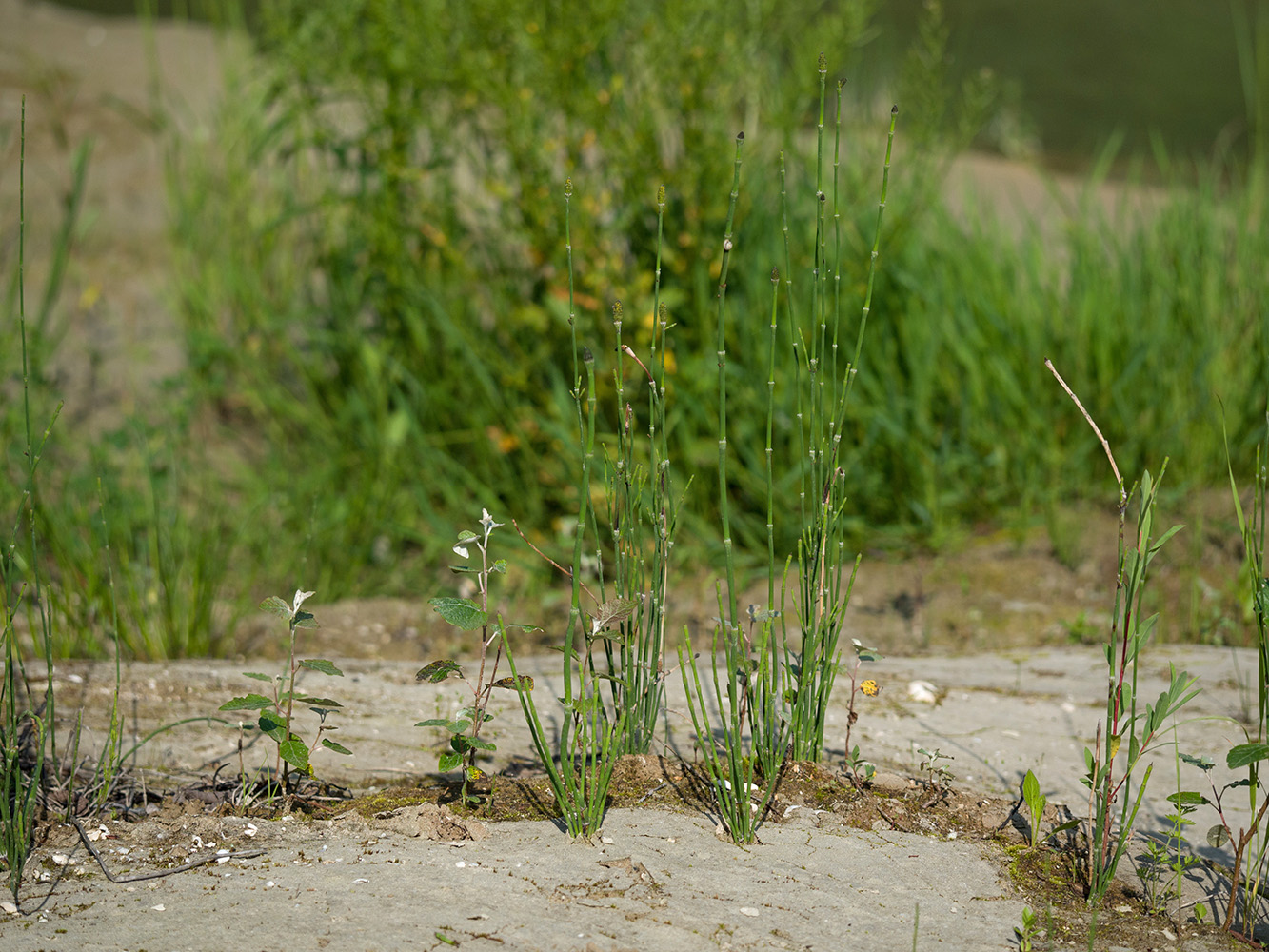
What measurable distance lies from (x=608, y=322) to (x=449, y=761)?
180 centimetres

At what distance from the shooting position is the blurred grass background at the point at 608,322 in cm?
304

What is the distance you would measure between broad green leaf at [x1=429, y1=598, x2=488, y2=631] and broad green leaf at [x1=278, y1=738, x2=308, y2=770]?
0.27m

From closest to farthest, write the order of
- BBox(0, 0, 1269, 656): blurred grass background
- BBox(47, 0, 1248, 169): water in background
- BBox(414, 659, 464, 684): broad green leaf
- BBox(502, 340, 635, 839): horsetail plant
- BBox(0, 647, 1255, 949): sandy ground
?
1. BBox(0, 647, 1255, 949): sandy ground
2. BBox(502, 340, 635, 839): horsetail plant
3. BBox(414, 659, 464, 684): broad green leaf
4. BBox(0, 0, 1269, 656): blurred grass background
5. BBox(47, 0, 1248, 169): water in background

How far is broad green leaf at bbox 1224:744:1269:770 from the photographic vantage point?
1.38 meters

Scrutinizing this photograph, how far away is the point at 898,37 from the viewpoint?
7.76 meters

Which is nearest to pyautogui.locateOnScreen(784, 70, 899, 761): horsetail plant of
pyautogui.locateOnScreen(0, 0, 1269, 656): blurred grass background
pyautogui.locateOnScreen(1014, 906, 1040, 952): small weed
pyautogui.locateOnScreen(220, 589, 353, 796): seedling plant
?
pyautogui.locateOnScreen(1014, 906, 1040, 952): small weed

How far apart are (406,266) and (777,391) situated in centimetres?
117

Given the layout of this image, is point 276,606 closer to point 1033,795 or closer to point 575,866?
point 575,866

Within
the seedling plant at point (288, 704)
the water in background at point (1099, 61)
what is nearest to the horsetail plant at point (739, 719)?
the seedling plant at point (288, 704)

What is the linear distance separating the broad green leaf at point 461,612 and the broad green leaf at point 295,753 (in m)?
0.27

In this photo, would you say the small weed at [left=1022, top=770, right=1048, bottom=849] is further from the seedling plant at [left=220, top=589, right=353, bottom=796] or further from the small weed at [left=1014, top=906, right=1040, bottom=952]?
the seedling plant at [left=220, top=589, right=353, bottom=796]

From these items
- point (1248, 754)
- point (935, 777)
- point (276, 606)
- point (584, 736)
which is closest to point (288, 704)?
point (276, 606)

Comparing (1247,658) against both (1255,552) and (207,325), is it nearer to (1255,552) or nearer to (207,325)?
(1255,552)

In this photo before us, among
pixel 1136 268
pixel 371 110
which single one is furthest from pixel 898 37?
pixel 371 110
